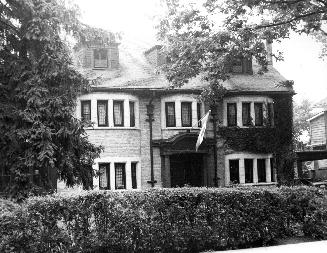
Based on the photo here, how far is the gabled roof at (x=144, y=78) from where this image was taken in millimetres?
25719

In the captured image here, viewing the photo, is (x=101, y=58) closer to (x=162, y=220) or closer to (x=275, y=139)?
(x=275, y=139)

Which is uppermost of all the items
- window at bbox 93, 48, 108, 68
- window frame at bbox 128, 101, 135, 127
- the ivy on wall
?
Result: window at bbox 93, 48, 108, 68

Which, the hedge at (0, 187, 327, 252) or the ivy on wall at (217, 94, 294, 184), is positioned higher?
the ivy on wall at (217, 94, 294, 184)

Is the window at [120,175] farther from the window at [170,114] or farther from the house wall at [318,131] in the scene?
the house wall at [318,131]

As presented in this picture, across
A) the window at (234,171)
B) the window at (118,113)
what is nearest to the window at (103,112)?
the window at (118,113)

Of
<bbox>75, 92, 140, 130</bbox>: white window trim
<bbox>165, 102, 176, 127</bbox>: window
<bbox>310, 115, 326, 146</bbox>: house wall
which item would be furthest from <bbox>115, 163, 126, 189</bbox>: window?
<bbox>310, 115, 326, 146</bbox>: house wall

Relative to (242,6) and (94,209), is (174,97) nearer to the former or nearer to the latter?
(242,6)

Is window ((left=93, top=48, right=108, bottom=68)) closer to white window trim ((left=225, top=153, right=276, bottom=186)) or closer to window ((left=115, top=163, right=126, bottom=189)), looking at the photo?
window ((left=115, top=163, right=126, bottom=189))

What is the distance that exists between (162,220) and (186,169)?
50.9 ft

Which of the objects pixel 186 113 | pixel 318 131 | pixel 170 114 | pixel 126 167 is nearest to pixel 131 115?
pixel 170 114

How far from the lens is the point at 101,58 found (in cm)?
2703

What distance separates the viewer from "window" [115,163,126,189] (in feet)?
82.6

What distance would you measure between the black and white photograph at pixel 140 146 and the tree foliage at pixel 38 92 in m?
0.04

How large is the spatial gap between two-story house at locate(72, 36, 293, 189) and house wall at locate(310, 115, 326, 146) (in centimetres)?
1580
